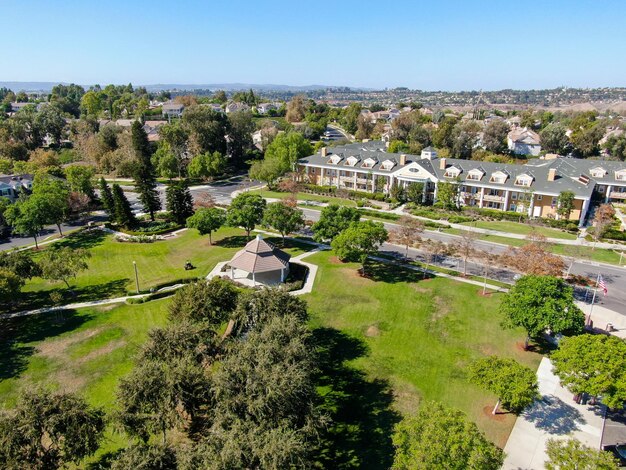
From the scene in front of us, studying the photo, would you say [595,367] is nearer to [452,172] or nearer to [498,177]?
[498,177]

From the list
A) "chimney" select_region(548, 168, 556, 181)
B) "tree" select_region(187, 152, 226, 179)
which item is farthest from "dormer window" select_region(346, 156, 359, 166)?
"chimney" select_region(548, 168, 556, 181)

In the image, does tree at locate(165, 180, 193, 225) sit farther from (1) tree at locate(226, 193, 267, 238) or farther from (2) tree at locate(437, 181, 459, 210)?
(2) tree at locate(437, 181, 459, 210)

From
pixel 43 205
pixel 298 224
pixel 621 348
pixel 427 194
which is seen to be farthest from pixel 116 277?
pixel 427 194

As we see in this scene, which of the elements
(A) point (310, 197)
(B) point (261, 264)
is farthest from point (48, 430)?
(A) point (310, 197)

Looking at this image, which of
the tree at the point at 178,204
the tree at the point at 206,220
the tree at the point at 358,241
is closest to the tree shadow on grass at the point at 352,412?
the tree at the point at 358,241

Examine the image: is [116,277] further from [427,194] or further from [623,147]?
[623,147]
